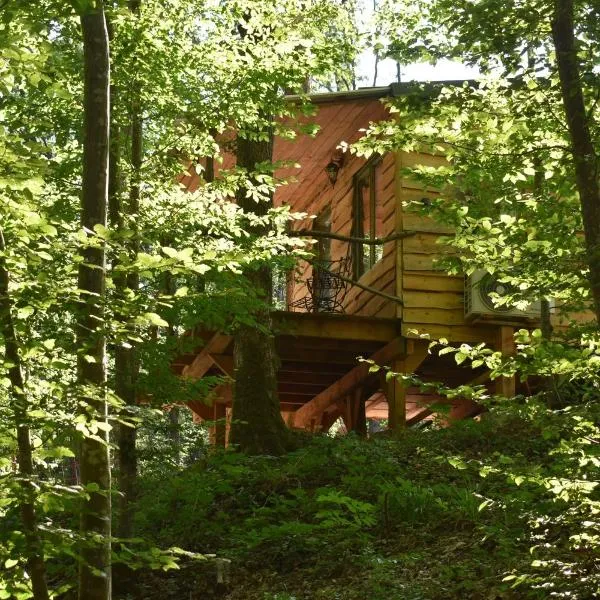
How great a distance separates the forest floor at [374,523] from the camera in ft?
21.2

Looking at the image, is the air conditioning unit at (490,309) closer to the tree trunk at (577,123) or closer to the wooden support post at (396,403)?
the wooden support post at (396,403)

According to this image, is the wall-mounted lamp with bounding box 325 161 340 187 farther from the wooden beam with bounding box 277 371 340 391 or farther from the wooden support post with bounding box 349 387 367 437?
the wooden support post with bounding box 349 387 367 437

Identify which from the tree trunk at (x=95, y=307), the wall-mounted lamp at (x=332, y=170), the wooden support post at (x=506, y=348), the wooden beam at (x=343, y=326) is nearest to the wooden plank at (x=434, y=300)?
the wooden beam at (x=343, y=326)

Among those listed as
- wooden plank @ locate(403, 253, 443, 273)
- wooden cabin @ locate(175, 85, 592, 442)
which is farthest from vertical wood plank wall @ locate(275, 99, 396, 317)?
wooden plank @ locate(403, 253, 443, 273)

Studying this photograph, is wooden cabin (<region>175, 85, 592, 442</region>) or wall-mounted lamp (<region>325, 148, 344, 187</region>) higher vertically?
wall-mounted lamp (<region>325, 148, 344, 187</region>)

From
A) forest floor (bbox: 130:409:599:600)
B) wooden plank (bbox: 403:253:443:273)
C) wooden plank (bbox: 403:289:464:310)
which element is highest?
wooden plank (bbox: 403:253:443:273)

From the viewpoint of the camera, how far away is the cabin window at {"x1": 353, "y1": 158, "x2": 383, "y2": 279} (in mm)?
16281

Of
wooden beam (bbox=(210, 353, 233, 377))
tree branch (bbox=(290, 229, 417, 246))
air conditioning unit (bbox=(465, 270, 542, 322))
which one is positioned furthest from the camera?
wooden beam (bbox=(210, 353, 233, 377))

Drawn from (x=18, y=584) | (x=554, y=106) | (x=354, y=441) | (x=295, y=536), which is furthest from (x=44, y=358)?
(x=354, y=441)

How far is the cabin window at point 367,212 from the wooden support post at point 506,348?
2776mm

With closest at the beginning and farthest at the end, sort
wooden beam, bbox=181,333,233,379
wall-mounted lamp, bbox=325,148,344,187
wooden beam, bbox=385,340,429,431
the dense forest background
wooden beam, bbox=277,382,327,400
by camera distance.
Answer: the dense forest background < wooden beam, bbox=181,333,233,379 < wooden beam, bbox=385,340,429,431 < wooden beam, bbox=277,382,327,400 < wall-mounted lamp, bbox=325,148,344,187

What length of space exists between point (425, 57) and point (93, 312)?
2.86 metres

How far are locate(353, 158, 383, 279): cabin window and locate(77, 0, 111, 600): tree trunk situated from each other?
1062 centimetres

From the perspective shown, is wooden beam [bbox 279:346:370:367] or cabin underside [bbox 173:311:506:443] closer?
cabin underside [bbox 173:311:506:443]
